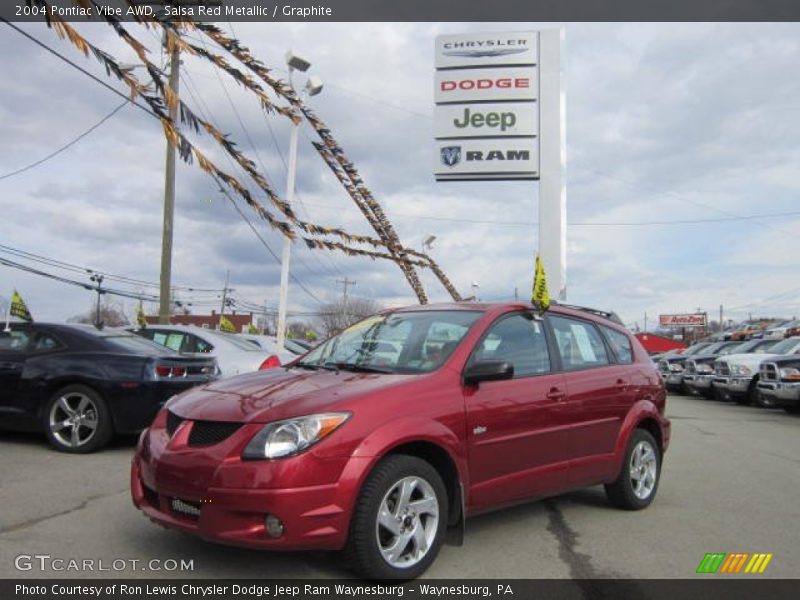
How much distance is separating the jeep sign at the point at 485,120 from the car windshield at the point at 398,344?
55.3ft

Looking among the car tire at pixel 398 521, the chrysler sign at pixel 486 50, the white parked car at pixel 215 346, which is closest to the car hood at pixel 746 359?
the chrysler sign at pixel 486 50

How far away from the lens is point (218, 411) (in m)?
4.06

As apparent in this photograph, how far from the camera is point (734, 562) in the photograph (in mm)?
4648

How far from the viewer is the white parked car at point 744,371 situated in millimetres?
17438

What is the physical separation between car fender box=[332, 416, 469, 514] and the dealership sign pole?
1706 centimetres

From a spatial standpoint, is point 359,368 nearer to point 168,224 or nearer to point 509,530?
point 509,530

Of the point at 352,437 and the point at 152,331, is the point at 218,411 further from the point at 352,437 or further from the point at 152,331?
the point at 152,331

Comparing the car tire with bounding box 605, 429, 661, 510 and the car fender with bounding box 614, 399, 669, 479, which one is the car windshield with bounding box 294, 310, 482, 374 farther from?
the car tire with bounding box 605, 429, 661, 510

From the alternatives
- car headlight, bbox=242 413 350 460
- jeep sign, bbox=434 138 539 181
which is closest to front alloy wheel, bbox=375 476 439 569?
car headlight, bbox=242 413 350 460

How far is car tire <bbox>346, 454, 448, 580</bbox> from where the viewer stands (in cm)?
383

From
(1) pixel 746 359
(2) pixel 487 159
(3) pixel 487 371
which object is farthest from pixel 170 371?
(2) pixel 487 159

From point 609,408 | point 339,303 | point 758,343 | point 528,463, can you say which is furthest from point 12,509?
point 339,303

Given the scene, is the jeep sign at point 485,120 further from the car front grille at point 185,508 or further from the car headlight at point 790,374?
the car front grille at point 185,508

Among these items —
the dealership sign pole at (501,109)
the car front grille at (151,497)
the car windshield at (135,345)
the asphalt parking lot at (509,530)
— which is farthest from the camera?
the dealership sign pole at (501,109)
